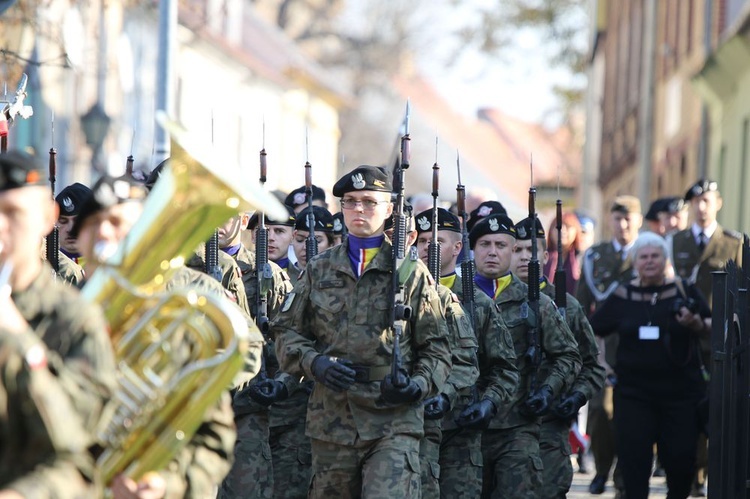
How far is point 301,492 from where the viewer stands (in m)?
10.5

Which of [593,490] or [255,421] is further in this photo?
[593,490]

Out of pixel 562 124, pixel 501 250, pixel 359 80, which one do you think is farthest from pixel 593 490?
pixel 359 80

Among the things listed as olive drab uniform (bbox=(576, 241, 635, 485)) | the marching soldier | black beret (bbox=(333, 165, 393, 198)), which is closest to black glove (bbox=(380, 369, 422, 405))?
black beret (bbox=(333, 165, 393, 198))

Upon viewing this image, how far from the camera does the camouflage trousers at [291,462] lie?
34.3ft

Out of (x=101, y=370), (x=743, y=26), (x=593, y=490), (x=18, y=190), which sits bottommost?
(x=593, y=490)

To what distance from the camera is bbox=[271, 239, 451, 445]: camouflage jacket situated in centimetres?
866

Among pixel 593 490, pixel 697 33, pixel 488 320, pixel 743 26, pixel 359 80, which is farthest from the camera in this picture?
pixel 359 80

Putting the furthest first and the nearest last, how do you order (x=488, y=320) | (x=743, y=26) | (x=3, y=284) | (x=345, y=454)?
(x=743, y=26), (x=488, y=320), (x=345, y=454), (x=3, y=284)

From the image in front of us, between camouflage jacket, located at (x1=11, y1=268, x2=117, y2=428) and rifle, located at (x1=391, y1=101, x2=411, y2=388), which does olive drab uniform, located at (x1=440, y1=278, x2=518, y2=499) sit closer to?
rifle, located at (x1=391, y1=101, x2=411, y2=388)

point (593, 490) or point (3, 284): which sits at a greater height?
point (3, 284)

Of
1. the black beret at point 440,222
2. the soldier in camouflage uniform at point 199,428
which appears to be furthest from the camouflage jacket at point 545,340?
the soldier in camouflage uniform at point 199,428

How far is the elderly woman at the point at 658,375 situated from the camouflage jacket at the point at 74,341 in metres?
7.18

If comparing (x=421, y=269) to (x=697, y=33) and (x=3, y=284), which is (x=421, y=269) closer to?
(x=3, y=284)

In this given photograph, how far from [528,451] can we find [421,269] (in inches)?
67.7
